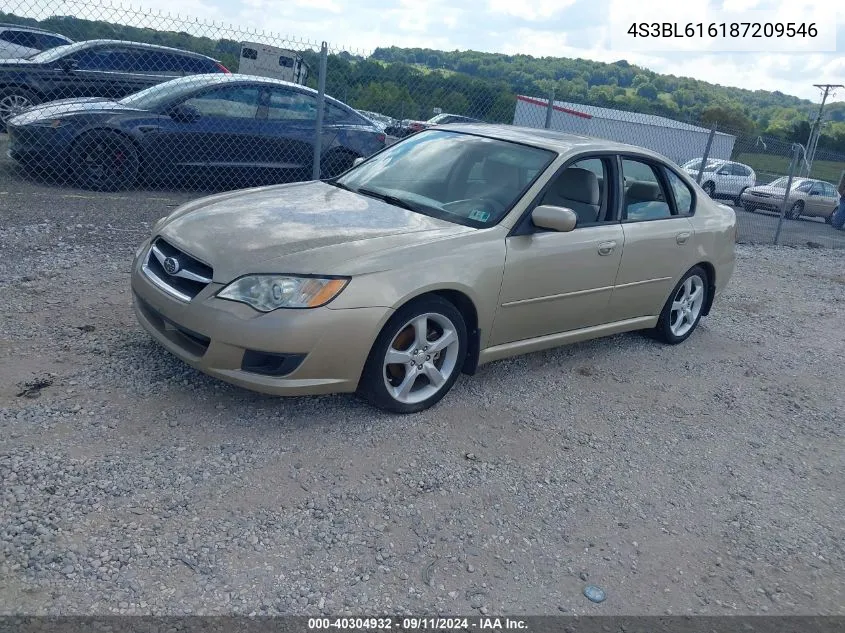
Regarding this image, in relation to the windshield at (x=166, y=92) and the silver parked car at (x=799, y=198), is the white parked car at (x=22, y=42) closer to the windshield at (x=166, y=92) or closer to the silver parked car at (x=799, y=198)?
the windshield at (x=166, y=92)

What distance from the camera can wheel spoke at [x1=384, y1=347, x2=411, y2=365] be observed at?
13.5 ft

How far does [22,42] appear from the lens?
13.5m

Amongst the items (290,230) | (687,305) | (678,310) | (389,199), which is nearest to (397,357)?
(290,230)

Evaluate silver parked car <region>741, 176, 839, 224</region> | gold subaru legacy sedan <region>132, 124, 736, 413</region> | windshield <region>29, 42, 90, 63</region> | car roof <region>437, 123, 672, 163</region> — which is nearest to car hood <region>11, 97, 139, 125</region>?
windshield <region>29, 42, 90, 63</region>

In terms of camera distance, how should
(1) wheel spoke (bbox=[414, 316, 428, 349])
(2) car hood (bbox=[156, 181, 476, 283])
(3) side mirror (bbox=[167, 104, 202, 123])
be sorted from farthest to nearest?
1. (3) side mirror (bbox=[167, 104, 202, 123])
2. (1) wheel spoke (bbox=[414, 316, 428, 349])
3. (2) car hood (bbox=[156, 181, 476, 283])

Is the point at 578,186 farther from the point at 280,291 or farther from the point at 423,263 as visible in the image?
the point at 280,291

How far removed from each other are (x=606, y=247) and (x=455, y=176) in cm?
109

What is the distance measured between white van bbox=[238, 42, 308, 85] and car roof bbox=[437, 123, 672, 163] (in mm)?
6879

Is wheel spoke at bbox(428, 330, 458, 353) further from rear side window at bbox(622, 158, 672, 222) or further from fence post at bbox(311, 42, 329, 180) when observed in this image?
fence post at bbox(311, 42, 329, 180)

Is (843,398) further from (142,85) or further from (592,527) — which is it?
(142,85)

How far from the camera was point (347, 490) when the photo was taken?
11.6 feet

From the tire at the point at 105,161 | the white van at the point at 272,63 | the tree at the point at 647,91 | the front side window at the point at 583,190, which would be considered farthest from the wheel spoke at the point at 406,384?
the tree at the point at 647,91

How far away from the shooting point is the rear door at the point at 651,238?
17.8 ft

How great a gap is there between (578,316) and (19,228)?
4994 millimetres
